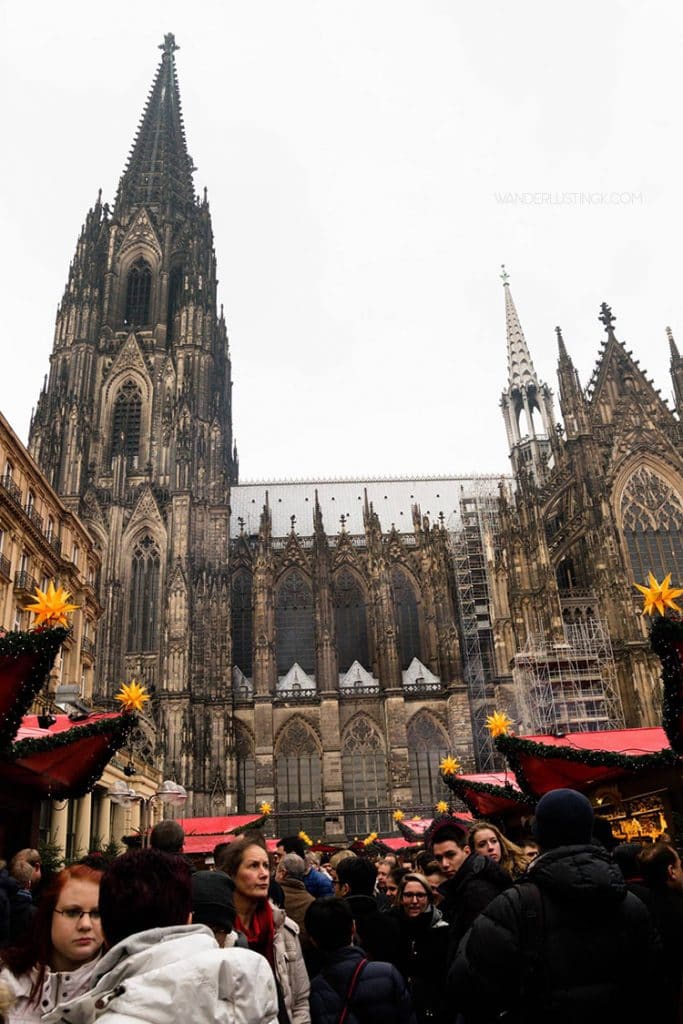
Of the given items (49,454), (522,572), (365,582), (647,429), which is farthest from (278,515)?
(647,429)

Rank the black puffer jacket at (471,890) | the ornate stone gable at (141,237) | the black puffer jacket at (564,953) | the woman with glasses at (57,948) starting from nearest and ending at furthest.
Answer: the black puffer jacket at (564,953) < the woman with glasses at (57,948) < the black puffer jacket at (471,890) < the ornate stone gable at (141,237)

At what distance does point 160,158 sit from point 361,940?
5588 centimetres

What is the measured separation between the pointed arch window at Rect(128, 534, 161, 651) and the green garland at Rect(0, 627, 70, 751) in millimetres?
28636

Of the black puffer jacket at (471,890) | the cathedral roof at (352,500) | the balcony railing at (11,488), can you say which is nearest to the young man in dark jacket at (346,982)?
the black puffer jacket at (471,890)

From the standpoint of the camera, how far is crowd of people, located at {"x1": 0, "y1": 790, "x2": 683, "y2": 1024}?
2092 millimetres

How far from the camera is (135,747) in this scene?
34500 millimetres

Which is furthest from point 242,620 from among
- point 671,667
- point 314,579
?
point 671,667

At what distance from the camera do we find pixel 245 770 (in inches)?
1485

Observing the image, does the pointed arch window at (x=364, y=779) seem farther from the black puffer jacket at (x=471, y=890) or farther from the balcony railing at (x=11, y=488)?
the black puffer jacket at (x=471, y=890)

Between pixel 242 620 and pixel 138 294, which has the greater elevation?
pixel 138 294

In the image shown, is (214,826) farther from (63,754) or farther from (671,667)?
(671,667)

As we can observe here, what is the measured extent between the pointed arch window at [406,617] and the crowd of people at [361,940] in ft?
128

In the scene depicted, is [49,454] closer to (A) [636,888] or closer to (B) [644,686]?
(B) [644,686]

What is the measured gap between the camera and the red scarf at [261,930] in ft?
12.8
